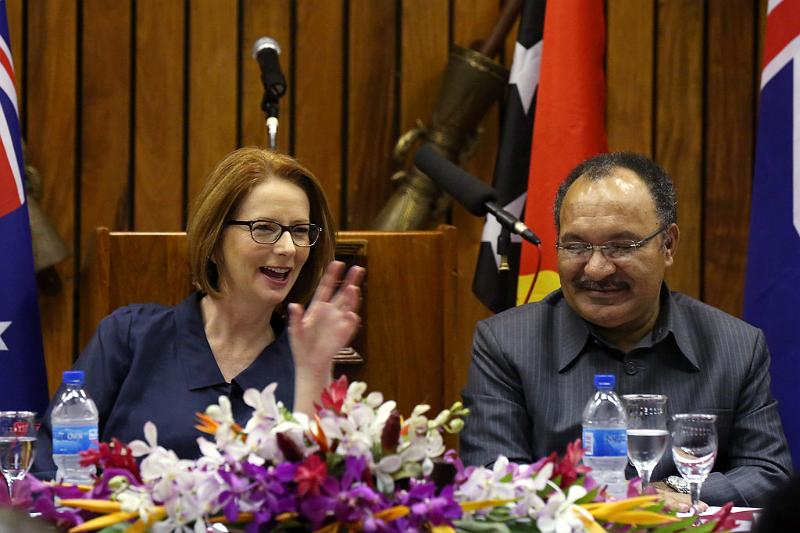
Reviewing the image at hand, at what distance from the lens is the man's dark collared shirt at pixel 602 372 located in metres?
2.41

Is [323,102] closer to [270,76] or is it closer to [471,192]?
[270,76]

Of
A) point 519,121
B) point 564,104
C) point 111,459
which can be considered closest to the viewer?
point 111,459

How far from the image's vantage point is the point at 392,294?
2.80m

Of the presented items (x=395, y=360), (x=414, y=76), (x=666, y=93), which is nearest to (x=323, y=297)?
(x=395, y=360)

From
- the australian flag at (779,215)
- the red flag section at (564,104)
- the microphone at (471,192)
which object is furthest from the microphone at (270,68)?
the australian flag at (779,215)

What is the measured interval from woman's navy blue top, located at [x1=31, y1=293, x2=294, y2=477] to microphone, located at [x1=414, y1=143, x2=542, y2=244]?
566 millimetres

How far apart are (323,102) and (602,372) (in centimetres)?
178

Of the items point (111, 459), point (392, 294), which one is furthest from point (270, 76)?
point (111, 459)

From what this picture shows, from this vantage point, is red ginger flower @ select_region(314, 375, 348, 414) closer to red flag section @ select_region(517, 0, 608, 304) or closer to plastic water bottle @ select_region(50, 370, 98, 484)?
plastic water bottle @ select_region(50, 370, 98, 484)

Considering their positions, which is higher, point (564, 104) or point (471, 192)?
point (564, 104)

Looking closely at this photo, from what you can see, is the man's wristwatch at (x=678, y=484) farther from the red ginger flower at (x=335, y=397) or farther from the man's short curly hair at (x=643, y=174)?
the red ginger flower at (x=335, y=397)

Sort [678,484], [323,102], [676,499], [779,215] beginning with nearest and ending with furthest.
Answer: [676,499] → [678,484] → [779,215] → [323,102]

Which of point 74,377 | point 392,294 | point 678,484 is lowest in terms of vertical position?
point 678,484

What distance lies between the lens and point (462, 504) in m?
1.38
